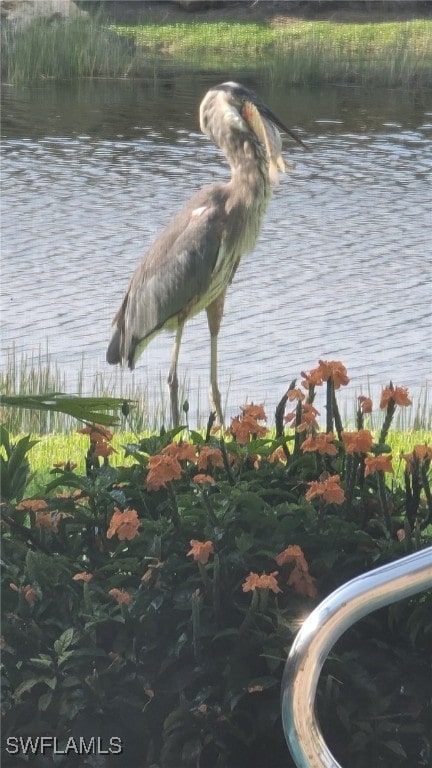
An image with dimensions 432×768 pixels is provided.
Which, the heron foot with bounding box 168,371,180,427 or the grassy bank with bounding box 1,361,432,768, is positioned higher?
the grassy bank with bounding box 1,361,432,768

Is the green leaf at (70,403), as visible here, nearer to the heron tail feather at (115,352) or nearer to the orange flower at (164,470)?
the orange flower at (164,470)

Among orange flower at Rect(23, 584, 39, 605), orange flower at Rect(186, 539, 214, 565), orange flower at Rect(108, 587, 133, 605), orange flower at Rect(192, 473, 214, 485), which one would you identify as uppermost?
orange flower at Rect(192, 473, 214, 485)

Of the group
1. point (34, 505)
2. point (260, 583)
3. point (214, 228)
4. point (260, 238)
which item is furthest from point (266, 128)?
point (260, 238)

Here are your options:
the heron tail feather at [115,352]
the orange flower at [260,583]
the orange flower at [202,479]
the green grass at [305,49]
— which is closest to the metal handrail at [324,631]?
the orange flower at [260,583]

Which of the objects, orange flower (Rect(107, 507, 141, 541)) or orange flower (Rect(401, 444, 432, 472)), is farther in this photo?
orange flower (Rect(401, 444, 432, 472))

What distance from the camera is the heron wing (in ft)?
17.5

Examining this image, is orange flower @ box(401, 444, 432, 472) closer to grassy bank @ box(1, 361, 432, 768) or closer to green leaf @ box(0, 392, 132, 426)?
grassy bank @ box(1, 361, 432, 768)

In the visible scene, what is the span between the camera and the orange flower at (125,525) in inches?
92.5

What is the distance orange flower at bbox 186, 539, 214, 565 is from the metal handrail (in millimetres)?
1064

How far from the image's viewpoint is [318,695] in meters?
2.29

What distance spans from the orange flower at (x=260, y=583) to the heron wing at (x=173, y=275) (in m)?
3.16

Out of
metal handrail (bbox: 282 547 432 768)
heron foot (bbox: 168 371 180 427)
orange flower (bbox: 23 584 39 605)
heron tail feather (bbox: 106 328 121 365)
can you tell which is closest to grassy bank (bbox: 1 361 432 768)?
orange flower (bbox: 23 584 39 605)

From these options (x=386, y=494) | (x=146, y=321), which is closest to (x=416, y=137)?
(x=146, y=321)

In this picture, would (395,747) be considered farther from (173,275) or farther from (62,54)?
(62,54)
